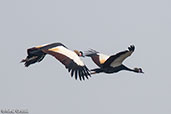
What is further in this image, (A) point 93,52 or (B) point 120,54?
(A) point 93,52

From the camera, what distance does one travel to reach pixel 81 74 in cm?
4609

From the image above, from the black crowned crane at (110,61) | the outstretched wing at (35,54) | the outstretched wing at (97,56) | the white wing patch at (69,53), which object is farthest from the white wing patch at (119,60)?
the outstretched wing at (35,54)

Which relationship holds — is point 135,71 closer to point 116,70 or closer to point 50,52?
point 116,70

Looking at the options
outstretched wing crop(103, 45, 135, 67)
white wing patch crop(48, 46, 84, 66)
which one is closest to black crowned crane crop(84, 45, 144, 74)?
outstretched wing crop(103, 45, 135, 67)

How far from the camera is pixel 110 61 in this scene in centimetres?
5056

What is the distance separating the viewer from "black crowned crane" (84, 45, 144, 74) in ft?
162

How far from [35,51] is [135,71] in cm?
766

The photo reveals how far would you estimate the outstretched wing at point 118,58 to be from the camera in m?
48.9

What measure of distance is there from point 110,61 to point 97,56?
9.00 ft

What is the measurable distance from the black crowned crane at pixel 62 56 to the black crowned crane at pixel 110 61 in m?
1.54

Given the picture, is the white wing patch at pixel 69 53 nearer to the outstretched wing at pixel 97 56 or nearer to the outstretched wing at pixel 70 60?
the outstretched wing at pixel 70 60

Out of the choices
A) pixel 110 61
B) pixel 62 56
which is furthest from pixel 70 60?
pixel 110 61

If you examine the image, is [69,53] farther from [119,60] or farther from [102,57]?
[102,57]

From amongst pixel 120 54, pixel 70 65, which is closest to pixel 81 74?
pixel 70 65
